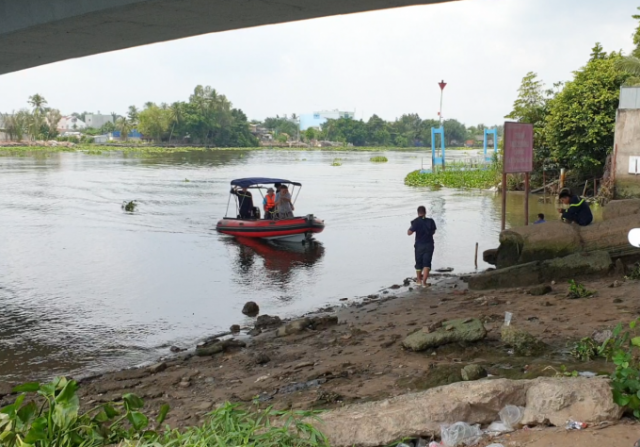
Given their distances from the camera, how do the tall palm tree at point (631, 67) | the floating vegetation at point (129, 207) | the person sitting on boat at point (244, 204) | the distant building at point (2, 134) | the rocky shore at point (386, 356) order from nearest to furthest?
the rocky shore at point (386, 356), the person sitting on boat at point (244, 204), the tall palm tree at point (631, 67), the floating vegetation at point (129, 207), the distant building at point (2, 134)

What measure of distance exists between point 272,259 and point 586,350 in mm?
13000

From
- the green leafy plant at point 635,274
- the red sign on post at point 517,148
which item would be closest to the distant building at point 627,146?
the red sign on post at point 517,148

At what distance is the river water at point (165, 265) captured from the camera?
10.7 metres

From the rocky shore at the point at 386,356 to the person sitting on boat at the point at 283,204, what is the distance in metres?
10.1

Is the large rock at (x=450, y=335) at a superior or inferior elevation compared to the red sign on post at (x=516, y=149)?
inferior

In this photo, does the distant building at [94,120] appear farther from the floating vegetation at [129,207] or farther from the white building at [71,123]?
the floating vegetation at [129,207]

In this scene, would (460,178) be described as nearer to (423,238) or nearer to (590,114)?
(590,114)

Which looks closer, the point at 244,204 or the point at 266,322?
the point at 266,322

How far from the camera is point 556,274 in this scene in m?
10.2

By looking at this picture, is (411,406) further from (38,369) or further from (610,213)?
(610,213)

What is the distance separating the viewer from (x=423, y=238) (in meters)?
12.6

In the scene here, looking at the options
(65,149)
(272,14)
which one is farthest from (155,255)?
(65,149)

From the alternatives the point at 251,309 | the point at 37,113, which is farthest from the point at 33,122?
the point at 251,309

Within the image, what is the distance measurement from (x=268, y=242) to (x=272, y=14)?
12.8 m
